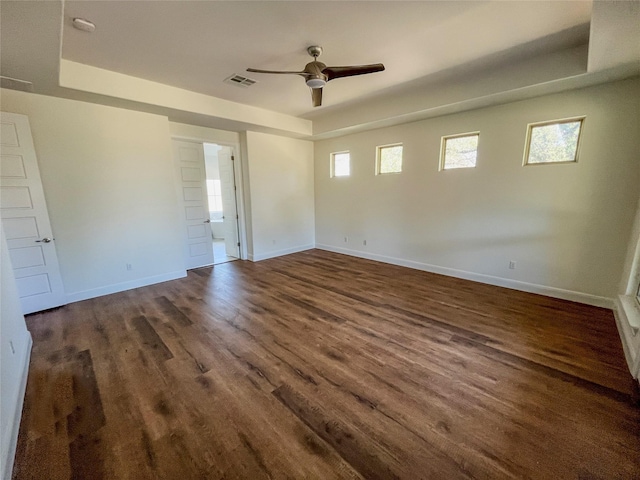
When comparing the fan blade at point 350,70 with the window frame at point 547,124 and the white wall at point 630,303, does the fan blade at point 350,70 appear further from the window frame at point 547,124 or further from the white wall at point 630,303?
the white wall at point 630,303

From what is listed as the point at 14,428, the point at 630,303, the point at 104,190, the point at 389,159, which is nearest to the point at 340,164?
the point at 389,159

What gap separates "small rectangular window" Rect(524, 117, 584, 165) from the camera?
3244 millimetres

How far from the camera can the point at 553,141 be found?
3.39 m

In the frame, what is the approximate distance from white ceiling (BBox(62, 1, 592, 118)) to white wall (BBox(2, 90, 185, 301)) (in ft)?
2.74

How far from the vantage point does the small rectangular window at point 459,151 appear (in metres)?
4.02

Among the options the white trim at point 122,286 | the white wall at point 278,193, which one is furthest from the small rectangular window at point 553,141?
the white trim at point 122,286

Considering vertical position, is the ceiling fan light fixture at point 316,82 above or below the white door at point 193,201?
above

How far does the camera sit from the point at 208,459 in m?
1.45

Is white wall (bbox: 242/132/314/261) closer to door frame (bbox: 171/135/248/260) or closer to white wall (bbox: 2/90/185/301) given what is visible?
door frame (bbox: 171/135/248/260)

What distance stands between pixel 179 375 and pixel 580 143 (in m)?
5.11

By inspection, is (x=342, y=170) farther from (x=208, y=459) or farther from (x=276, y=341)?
(x=208, y=459)

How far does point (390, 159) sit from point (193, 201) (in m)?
3.97

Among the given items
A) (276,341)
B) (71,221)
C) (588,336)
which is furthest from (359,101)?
(71,221)

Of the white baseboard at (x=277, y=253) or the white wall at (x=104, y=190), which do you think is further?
the white baseboard at (x=277, y=253)
